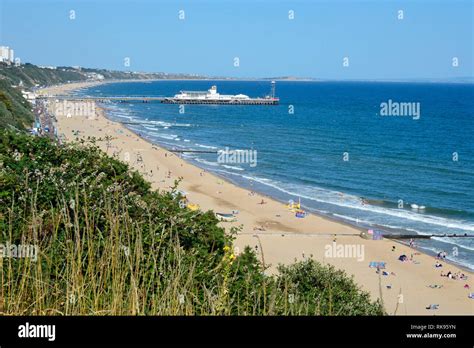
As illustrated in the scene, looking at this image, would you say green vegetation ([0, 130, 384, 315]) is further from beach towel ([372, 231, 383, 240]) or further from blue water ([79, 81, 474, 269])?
blue water ([79, 81, 474, 269])

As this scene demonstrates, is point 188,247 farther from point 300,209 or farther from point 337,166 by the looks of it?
point 337,166

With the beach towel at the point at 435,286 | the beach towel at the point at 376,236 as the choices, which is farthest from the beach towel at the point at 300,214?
the beach towel at the point at 435,286
